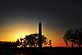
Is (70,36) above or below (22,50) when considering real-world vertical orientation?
above

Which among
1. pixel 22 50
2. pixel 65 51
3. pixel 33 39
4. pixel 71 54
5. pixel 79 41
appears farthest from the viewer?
pixel 33 39

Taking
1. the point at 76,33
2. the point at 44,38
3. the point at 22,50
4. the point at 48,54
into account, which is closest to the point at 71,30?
the point at 76,33

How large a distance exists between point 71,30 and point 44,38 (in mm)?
22494

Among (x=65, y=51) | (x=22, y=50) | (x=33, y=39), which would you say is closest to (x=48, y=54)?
(x=65, y=51)

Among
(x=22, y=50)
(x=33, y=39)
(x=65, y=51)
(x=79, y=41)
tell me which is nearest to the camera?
(x=65, y=51)

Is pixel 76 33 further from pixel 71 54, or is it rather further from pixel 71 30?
pixel 71 54

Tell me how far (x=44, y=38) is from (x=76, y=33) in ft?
81.2

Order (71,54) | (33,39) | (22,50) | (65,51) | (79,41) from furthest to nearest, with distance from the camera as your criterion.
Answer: (33,39)
(79,41)
(22,50)
(65,51)
(71,54)

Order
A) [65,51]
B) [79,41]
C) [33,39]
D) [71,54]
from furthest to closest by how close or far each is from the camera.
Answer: [33,39]
[79,41]
[65,51]
[71,54]

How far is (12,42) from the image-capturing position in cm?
13462

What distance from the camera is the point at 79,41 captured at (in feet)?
416

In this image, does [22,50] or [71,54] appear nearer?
[71,54]

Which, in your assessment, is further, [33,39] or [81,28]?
[33,39]

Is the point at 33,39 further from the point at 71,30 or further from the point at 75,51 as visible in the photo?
the point at 75,51
